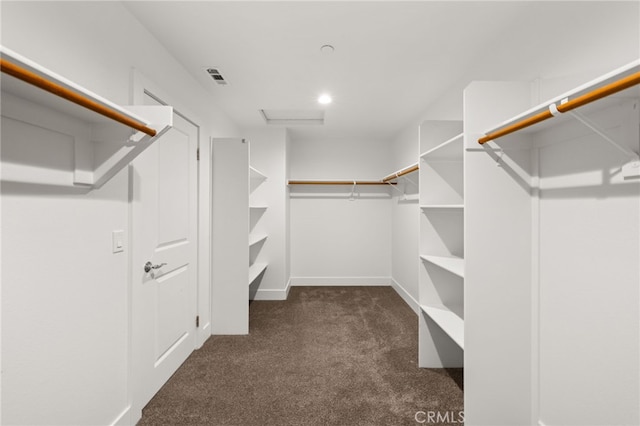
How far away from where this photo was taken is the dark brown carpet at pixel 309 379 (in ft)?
5.55

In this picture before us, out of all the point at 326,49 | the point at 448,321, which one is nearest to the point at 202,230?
the point at 326,49

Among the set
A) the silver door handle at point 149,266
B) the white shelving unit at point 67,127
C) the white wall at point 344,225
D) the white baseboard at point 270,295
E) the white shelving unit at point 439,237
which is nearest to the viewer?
the white shelving unit at point 67,127

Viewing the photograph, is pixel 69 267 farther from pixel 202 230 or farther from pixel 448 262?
pixel 448 262

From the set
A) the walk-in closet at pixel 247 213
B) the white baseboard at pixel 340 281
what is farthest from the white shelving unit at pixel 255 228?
the walk-in closet at pixel 247 213

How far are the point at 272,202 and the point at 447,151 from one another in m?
2.48

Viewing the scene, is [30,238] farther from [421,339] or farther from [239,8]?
[421,339]

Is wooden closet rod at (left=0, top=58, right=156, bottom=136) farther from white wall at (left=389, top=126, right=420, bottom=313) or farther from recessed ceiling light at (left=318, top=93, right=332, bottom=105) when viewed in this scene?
white wall at (left=389, top=126, right=420, bottom=313)

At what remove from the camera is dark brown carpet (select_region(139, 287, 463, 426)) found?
5.55 ft

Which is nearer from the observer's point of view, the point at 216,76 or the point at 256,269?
the point at 216,76
